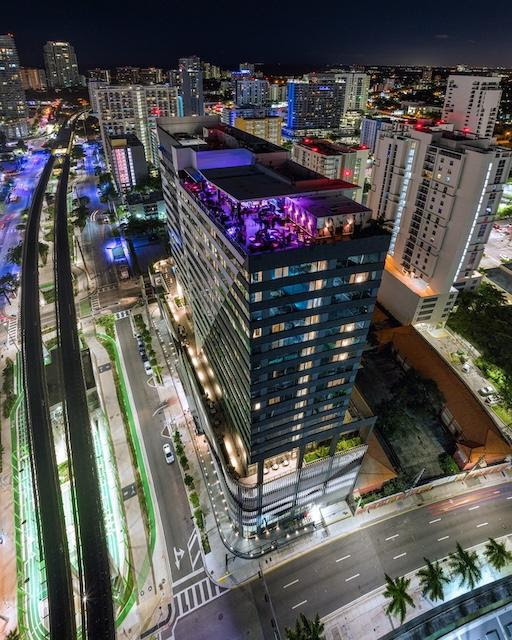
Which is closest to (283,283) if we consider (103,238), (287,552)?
(287,552)

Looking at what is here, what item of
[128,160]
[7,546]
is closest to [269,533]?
[7,546]

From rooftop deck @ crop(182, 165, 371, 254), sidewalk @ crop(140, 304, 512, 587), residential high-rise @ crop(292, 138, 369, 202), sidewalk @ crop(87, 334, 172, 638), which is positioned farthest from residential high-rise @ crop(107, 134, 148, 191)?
sidewalk @ crop(140, 304, 512, 587)

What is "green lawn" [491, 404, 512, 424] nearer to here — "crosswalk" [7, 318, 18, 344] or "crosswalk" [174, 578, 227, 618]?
"crosswalk" [174, 578, 227, 618]

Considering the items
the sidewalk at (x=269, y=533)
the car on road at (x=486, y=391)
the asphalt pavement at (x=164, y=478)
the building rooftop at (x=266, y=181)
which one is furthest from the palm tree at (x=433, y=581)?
the building rooftop at (x=266, y=181)

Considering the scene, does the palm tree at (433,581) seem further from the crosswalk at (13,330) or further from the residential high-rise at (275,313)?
the crosswalk at (13,330)

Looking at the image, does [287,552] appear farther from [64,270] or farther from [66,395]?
[64,270]
